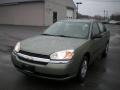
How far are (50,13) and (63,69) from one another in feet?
81.4

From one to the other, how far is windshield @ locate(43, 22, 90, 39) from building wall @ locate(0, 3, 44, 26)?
21.3 metres

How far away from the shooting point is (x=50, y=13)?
28.0 m

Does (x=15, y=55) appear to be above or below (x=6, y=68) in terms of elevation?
above

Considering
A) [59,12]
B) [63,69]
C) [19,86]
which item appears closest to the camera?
[63,69]

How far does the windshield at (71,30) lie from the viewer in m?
5.34

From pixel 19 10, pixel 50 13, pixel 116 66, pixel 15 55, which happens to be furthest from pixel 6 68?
pixel 19 10

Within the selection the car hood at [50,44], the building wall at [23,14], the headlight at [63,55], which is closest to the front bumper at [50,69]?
the headlight at [63,55]

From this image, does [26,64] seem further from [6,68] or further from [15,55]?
[6,68]

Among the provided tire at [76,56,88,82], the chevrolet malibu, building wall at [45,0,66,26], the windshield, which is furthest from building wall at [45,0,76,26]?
tire at [76,56,88,82]

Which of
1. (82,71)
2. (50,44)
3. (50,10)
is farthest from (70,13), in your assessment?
(50,44)

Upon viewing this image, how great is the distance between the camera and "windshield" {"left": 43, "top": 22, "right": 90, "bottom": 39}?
534cm

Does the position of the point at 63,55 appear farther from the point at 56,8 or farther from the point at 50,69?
the point at 56,8

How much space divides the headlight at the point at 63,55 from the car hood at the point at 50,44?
0.34 ft

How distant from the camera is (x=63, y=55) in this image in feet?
13.3
